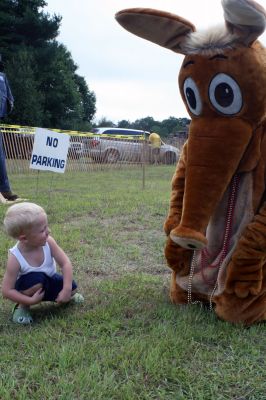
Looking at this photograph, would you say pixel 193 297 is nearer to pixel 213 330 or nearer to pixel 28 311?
pixel 213 330

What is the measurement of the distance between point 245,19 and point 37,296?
5.83ft

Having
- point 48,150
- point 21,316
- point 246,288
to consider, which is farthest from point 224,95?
A: point 48,150

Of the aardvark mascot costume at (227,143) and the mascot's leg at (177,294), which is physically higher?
the aardvark mascot costume at (227,143)

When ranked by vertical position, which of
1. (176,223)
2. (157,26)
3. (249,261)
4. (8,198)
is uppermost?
(157,26)

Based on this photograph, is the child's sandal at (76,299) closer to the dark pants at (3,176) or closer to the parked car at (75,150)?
the dark pants at (3,176)

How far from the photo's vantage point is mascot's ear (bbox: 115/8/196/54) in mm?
2363

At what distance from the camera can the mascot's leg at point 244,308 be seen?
2.55 metres

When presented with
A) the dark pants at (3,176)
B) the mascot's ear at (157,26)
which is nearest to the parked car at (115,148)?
the dark pants at (3,176)

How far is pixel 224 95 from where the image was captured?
236 cm

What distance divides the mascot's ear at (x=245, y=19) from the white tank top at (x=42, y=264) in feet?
5.12

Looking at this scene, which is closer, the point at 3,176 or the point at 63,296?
the point at 63,296

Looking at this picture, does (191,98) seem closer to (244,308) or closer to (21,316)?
(244,308)

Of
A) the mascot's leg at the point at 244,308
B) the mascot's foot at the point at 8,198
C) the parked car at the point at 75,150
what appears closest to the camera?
the mascot's leg at the point at 244,308

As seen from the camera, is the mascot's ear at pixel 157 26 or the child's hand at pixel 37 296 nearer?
the mascot's ear at pixel 157 26
